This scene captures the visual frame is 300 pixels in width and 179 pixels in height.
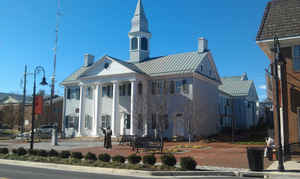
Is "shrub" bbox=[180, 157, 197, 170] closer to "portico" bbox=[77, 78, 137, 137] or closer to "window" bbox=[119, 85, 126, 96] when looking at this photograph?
"portico" bbox=[77, 78, 137, 137]

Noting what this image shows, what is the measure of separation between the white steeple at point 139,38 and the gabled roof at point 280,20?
21472 mm

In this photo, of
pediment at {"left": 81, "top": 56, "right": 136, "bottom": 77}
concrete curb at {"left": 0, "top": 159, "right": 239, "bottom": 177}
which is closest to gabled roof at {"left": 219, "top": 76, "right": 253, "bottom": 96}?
pediment at {"left": 81, "top": 56, "right": 136, "bottom": 77}

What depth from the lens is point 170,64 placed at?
34.2 meters

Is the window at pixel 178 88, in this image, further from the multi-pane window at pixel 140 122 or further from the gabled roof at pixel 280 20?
the gabled roof at pixel 280 20

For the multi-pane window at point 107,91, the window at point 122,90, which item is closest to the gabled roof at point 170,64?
the window at point 122,90

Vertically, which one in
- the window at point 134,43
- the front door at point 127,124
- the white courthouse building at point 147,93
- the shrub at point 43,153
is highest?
the window at point 134,43

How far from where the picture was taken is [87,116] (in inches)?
1480

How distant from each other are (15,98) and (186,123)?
61820 mm

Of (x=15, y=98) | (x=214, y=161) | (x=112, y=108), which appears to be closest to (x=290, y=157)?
(x=214, y=161)

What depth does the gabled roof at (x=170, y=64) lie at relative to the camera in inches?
1272

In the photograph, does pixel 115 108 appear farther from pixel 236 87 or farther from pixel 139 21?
pixel 236 87

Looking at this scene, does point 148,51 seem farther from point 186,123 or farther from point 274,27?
point 274,27

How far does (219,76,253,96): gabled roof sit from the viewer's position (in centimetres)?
4484

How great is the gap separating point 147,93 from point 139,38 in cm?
903
